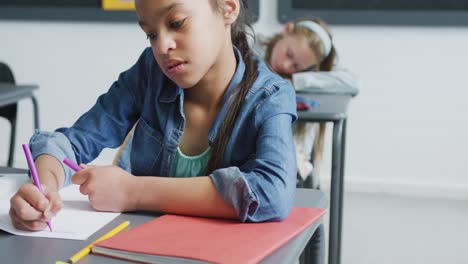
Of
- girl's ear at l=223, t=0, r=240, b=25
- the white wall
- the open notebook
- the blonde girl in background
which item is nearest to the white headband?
the blonde girl in background

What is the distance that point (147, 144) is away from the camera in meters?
1.38

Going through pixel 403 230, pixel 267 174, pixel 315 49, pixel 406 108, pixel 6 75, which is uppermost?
pixel 267 174

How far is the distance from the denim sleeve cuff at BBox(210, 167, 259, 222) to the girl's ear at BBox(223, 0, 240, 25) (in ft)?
1.14

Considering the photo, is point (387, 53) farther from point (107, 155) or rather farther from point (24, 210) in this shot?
point (24, 210)

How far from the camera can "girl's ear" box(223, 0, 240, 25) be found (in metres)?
1.32

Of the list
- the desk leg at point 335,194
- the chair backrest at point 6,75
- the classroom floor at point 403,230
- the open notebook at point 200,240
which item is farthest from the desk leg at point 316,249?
the chair backrest at point 6,75

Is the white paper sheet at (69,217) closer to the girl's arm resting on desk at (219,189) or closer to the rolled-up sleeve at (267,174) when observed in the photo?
the girl's arm resting on desk at (219,189)

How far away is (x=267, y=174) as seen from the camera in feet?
3.78

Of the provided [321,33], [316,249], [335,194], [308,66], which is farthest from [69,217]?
[321,33]

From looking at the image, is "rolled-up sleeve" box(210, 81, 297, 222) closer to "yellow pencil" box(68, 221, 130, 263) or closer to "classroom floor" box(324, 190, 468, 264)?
"yellow pencil" box(68, 221, 130, 263)

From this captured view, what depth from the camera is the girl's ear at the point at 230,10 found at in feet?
4.34

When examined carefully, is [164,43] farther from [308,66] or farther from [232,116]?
[308,66]

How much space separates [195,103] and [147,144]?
0.42ft

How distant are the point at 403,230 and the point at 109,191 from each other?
92.2 inches
